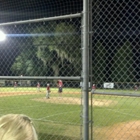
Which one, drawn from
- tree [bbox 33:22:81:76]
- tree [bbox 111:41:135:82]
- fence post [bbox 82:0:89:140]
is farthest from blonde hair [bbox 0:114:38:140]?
tree [bbox 111:41:135:82]

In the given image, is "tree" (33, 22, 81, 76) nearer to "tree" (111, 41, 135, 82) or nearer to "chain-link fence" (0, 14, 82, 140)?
"chain-link fence" (0, 14, 82, 140)

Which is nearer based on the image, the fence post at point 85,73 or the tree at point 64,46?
the fence post at point 85,73

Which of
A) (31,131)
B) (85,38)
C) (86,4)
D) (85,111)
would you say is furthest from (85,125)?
(31,131)

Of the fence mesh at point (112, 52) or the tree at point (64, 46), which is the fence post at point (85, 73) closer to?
the fence mesh at point (112, 52)

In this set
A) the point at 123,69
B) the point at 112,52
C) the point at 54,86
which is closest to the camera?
the point at 112,52

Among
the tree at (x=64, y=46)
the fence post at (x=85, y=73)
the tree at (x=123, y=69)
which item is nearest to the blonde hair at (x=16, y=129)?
the fence post at (x=85, y=73)

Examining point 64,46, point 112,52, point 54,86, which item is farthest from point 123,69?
point 112,52

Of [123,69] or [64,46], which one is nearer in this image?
[123,69]

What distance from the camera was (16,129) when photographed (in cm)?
123

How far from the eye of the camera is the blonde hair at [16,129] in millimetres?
1197

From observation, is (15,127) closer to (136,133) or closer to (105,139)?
(105,139)

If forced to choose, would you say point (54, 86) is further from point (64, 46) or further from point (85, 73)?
point (85, 73)

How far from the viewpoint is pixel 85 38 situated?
320cm

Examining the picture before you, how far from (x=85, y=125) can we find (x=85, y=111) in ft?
0.62
